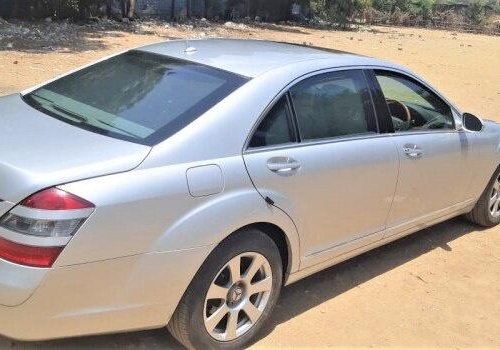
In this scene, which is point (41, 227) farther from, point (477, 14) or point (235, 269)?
point (477, 14)

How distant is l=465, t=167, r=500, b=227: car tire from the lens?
551 cm

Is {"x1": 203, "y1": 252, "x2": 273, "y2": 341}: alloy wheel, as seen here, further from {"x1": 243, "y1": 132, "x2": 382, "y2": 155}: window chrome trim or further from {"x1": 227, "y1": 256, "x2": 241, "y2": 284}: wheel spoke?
{"x1": 243, "y1": 132, "x2": 382, "y2": 155}: window chrome trim

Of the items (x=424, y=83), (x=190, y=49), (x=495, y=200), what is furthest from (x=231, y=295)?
(x=495, y=200)

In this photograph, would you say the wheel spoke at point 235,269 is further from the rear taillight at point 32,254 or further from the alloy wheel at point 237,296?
the rear taillight at point 32,254

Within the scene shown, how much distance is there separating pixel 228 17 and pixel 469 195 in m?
24.6

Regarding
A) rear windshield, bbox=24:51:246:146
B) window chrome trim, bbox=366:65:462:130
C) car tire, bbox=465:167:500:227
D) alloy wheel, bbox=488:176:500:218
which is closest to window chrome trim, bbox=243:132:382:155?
rear windshield, bbox=24:51:246:146

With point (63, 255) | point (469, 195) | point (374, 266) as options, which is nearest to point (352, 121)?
point (374, 266)

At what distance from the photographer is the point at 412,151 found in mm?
4289

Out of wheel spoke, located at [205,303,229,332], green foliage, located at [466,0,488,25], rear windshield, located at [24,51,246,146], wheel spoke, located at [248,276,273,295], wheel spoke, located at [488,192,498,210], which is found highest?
rear windshield, located at [24,51,246,146]

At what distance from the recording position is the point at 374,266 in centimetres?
477

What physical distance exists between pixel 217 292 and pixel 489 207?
3.40 metres

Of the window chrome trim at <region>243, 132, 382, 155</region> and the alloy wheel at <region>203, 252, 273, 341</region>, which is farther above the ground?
the window chrome trim at <region>243, 132, 382, 155</region>

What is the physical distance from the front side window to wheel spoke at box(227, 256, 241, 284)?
187 centimetres

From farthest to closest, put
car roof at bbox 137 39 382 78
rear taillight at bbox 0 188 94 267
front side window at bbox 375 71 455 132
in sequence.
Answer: front side window at bbox 375 71 455 132 < car roof at bbox 137 39 382 78 < rear taillight at bbox 0 188 94 267
